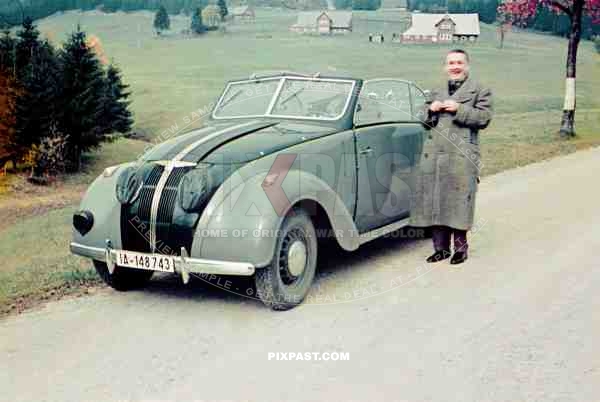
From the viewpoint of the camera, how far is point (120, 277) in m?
5.60

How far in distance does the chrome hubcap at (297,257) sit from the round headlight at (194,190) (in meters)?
0.79

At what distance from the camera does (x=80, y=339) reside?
459cm

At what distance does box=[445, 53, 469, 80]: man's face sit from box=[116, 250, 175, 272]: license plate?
9.97ft

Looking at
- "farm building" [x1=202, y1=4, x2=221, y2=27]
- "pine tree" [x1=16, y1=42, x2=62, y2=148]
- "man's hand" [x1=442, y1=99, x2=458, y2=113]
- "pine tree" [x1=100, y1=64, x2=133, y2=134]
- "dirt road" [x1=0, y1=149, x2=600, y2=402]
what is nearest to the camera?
"dirt road" [x1=0, y1=149, x2=600, y2=402]

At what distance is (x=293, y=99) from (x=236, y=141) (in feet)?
3.45

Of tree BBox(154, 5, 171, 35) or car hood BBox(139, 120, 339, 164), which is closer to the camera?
car hood BBox(139, 120, 339, 164)

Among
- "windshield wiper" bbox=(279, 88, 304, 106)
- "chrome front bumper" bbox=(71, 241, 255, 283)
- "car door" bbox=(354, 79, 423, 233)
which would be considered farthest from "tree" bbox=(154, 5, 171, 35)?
"chrome front bumper" bbox=(71, 241, 255, 283)

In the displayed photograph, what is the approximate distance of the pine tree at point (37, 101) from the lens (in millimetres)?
15172

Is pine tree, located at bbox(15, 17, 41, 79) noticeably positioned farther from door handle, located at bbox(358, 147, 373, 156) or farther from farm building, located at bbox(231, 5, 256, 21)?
door handle, located at bbox(358, 147, 373, 156)

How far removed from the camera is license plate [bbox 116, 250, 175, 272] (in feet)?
16.1

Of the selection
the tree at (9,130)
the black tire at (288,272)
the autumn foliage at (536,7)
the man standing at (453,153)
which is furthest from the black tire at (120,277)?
the autumn foliage at (536,7)

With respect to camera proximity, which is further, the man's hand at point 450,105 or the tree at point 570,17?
the tree at point 570,17

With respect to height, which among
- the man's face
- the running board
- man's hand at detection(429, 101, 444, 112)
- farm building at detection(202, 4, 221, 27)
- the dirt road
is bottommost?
the dirt road

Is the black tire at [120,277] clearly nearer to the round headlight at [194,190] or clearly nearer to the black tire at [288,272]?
the round headlight at [194,190]
